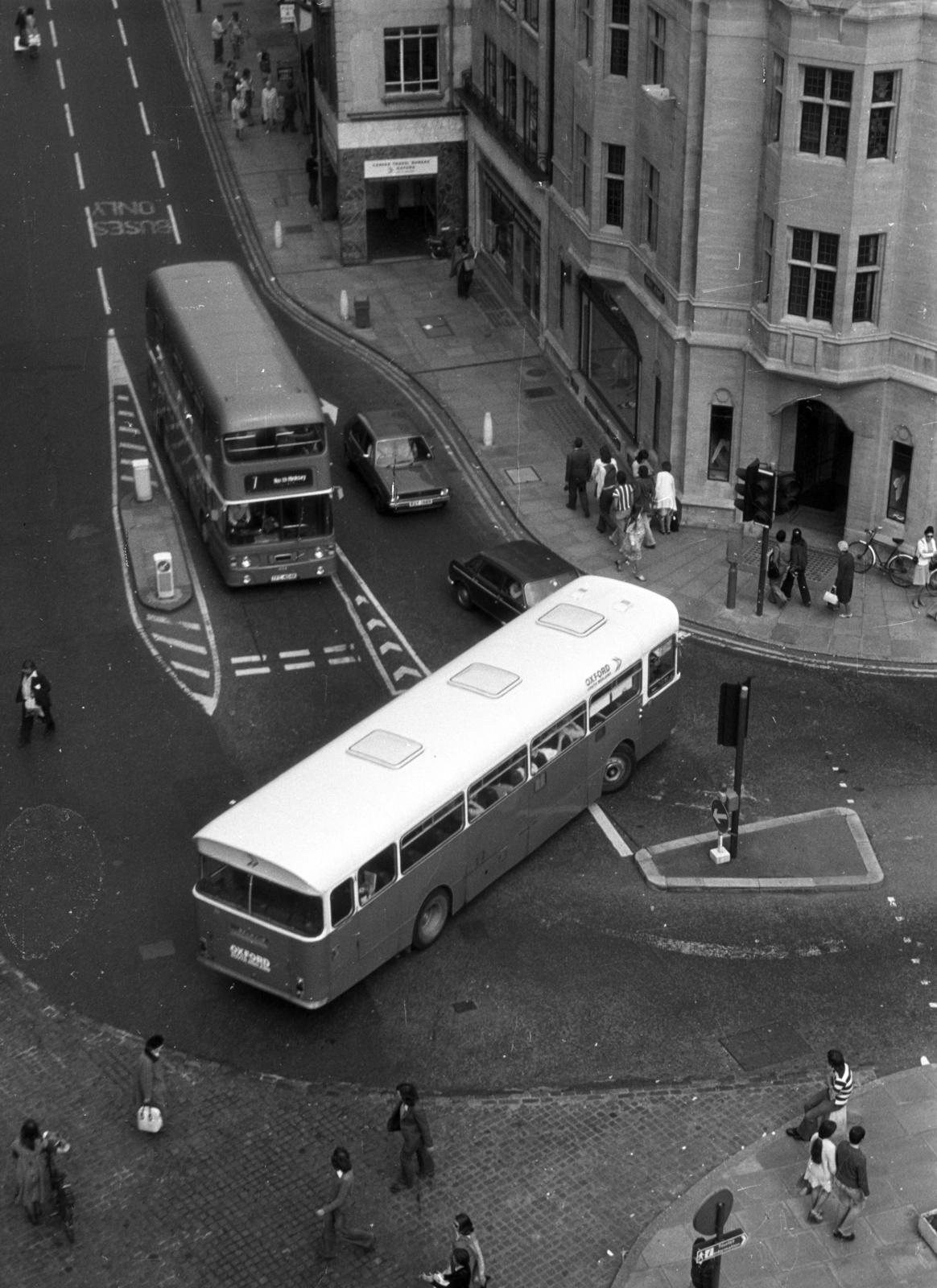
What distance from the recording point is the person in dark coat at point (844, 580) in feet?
132

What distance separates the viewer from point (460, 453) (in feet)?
160

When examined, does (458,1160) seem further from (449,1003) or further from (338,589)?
(338,589)

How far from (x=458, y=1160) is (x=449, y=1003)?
327cm

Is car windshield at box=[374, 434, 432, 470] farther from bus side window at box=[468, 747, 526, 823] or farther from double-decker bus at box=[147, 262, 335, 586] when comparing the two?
bus side window at box=[468, 747, 526, 823]

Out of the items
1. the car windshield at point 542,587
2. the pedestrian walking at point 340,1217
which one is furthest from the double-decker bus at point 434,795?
the pedestrian walking at point 340,1217

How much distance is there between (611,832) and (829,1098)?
27.6 feet

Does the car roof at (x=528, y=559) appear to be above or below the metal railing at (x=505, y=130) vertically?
below

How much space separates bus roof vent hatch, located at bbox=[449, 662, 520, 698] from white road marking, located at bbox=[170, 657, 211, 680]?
8.11 metres

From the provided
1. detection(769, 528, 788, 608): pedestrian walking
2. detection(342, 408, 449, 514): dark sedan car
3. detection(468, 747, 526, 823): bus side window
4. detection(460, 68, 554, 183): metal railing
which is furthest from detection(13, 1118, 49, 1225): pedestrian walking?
detection(460, 68, 554, 183): metal railing

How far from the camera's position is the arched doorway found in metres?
44.7

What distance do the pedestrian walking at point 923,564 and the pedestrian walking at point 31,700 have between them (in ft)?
59.6

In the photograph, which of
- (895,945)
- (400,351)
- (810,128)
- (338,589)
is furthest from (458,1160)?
(400,351)

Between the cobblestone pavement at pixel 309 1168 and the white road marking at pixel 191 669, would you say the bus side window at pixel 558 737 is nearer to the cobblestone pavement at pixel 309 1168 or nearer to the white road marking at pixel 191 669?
the cobblestone pavement at pixel 309 1168

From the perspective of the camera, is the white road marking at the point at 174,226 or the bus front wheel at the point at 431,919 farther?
the white road marking at the point at 174,226
